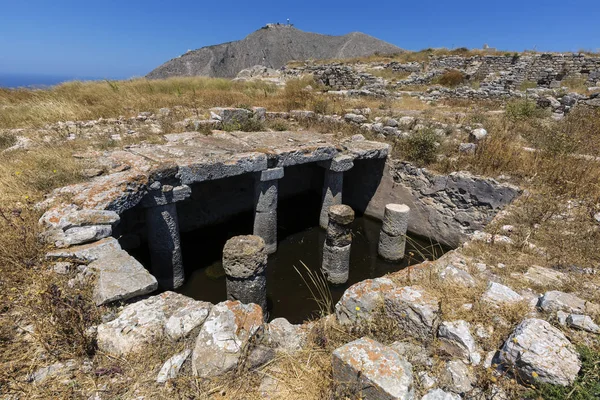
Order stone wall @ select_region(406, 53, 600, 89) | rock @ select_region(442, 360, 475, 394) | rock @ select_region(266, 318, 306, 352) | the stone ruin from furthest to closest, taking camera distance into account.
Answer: stone wall @ select_region(406, 53, 600, 89) < rock @ select_region(266, 318, 306, 352) < the stone ruin < rock @ select_region(442, 360, 475, 394)

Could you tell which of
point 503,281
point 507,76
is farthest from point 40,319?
point 507,76

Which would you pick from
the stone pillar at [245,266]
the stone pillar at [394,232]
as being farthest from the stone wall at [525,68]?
the stone pillar at [245,266]

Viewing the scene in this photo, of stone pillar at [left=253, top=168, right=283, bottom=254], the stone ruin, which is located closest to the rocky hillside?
the stone ruin

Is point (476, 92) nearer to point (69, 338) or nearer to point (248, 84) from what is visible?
point (248, 84)

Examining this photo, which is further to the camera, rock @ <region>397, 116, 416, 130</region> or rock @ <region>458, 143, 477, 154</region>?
rock @ <region>397, 116, 416, 130</region>

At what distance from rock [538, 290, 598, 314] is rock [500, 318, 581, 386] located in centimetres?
48

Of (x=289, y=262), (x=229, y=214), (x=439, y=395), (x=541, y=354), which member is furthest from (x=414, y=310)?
(x=229, y=214)

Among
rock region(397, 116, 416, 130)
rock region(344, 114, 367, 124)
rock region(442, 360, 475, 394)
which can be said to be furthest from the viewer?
rock region(344, 114, 367, 124)

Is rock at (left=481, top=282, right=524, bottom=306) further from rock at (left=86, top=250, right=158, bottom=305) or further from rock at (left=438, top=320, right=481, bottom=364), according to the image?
rock at (left=86, top=250, right=158, bottom=305)

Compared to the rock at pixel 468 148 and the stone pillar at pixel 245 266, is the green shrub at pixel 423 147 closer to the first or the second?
the rock at pixel 468 148

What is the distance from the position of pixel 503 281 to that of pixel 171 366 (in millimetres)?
3563

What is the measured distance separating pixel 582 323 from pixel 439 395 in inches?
52.0

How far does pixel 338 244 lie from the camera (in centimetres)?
673

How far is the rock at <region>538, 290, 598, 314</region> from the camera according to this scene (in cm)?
281
